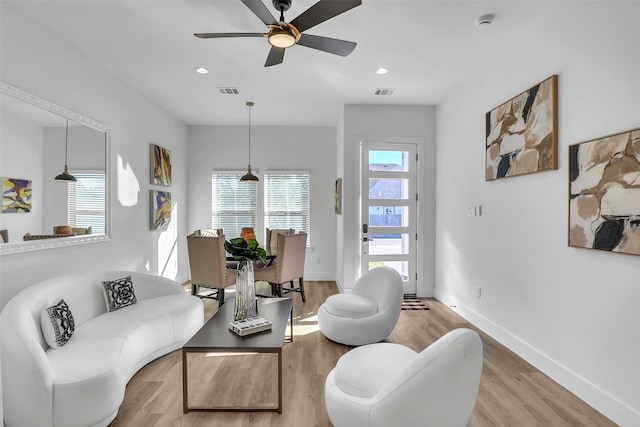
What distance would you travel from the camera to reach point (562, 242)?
2564 mm

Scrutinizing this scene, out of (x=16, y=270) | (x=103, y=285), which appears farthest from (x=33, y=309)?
(x=103, y=285)

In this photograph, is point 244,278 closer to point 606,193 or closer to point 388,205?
point 606,193

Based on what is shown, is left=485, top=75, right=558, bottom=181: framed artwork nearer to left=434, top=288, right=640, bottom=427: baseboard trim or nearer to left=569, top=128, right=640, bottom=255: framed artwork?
left=569, top=128, right=640, bottom=255: framed artwork

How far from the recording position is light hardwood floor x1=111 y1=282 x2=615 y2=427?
2.13m

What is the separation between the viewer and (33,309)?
2.29 metres

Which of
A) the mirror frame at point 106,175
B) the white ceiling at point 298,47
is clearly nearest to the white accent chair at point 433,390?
the white ceiling at point 298,47

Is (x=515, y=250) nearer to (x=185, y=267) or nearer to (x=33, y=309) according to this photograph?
(x=33, y=309)

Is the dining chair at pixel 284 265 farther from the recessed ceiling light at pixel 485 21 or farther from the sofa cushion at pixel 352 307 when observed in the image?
the recessed ceiling light at pixel 485 21

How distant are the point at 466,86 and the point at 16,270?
15.3ft

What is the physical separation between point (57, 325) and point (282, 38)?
2454 millimetres

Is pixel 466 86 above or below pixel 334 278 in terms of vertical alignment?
above

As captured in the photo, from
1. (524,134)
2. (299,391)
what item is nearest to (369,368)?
(299,391)

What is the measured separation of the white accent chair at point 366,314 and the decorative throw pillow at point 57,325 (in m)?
2.07

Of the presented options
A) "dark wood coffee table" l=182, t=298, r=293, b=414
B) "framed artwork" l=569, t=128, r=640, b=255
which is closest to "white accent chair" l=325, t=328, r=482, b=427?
"dark wood coffee table" l=182, t=298, r=293, b=414
